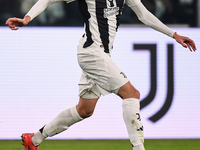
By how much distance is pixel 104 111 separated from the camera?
20.9 ft

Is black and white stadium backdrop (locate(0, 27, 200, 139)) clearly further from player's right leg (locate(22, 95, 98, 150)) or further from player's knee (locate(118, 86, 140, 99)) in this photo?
player's knee (locate(118, 86, 140, 99))

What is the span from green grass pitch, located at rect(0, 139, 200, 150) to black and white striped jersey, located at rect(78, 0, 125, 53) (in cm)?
175

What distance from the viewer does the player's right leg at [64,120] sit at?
4539 millimetres

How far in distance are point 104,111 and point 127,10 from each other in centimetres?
159

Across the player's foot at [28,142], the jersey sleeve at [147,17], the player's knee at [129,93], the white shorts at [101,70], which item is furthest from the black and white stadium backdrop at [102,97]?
the player's knee at [129,93]

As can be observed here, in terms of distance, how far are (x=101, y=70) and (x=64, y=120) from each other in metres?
0.73

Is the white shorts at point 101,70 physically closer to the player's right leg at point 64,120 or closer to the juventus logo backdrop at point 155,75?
the player's right leg at point 64,120

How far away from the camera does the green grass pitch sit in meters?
5.74

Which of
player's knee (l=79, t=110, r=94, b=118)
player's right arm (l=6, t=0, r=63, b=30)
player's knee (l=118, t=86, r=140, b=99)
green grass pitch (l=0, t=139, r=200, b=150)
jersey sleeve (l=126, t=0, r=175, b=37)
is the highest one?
player's right arm (l=6, t=0, r=63, b=30)

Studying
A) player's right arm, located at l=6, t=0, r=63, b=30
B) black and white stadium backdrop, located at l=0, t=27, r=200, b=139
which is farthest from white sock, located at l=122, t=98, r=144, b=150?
black and white stadium backdrop, located at l=0, t=27, r=200, b=139

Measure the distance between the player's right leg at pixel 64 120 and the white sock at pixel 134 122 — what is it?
0.52m

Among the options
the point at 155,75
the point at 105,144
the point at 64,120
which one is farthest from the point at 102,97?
the point at 64,120

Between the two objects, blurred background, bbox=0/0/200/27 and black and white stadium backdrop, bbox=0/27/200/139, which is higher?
blurred background, bbox=0/0/200/27

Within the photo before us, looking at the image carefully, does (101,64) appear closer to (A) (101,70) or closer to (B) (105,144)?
(A) (101,70)
